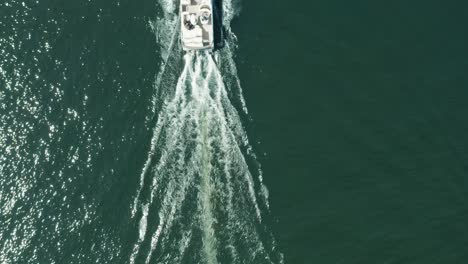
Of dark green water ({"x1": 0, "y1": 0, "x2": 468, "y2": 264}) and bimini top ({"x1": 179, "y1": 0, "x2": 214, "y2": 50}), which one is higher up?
bimini top ({"x1": 179, "y1": 0, "x2": 214, "y2": 50})

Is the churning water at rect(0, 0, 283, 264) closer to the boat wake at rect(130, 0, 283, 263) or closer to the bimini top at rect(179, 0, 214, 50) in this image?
the boat wake at rect(130, 0, 283, 263)

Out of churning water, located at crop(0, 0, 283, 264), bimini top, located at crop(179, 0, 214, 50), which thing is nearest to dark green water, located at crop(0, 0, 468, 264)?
churning water, located at crop(0, 0, 283, 264)

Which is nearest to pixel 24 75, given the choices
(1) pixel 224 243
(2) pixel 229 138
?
(2) pixel 229 138

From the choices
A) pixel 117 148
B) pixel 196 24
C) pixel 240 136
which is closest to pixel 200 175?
pixel 240 136

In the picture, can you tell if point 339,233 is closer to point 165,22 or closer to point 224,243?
point 224,243

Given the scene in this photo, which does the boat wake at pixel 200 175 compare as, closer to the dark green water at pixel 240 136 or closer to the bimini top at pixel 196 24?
the dark green water at pixel 240 136

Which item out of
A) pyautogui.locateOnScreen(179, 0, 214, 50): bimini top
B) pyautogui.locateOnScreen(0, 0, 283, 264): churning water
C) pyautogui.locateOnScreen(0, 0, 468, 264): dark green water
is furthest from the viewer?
pyautogui.locateOnScreen(179, 0, 214, 50): bimini top

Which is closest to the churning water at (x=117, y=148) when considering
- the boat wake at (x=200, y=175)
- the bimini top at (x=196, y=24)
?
the boat wake at (x=200, y=175)

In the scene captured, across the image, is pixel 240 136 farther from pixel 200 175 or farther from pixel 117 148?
pixel 117 148
